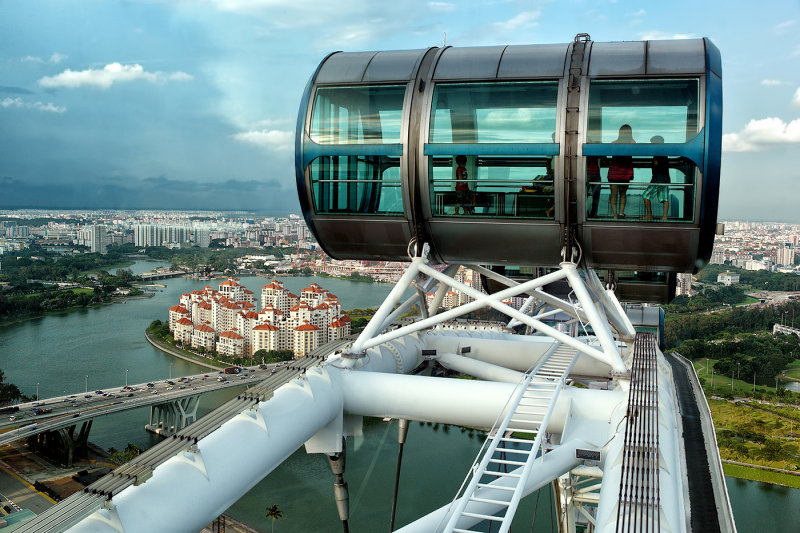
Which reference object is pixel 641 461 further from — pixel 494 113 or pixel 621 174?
pixel 494 113

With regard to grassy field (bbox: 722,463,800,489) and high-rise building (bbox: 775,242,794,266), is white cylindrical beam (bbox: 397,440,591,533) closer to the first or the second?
grassy field (bbox: 722,463,800,489)

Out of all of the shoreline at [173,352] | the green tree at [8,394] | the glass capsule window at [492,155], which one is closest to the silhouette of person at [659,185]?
the glass capsule window at [492,155]

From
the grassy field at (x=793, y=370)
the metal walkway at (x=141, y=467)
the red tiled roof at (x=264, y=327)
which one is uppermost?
the metal walkway at (x=141, y=467)

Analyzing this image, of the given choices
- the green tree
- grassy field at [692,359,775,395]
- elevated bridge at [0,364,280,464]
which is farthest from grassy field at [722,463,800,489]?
the green tree

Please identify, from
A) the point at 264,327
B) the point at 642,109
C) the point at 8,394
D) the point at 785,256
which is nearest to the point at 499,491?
the point at 642,109

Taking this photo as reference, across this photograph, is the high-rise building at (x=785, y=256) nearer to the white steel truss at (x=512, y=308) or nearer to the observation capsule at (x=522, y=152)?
the white steel truss at (x=512, y=308)
